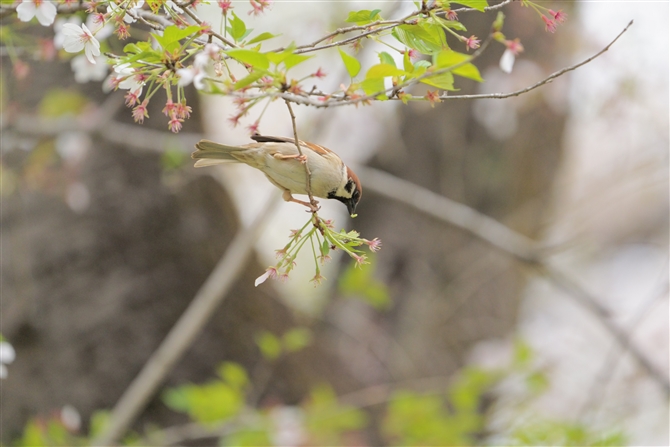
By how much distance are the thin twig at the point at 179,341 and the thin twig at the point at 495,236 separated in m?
0.79

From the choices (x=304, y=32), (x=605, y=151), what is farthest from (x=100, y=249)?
(x=605, y=151)

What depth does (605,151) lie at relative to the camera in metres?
9.56

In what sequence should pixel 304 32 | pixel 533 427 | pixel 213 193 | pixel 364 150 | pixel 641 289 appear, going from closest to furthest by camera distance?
pixel 533 427
pixel 213 193
pixel 304 32
pixel 364 150
pixel 641 289

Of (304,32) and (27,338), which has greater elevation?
(304,32)

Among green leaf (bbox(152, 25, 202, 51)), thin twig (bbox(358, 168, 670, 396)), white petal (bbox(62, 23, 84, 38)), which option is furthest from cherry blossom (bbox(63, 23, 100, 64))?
thin twig (bbox(358, 168, 670, 396))

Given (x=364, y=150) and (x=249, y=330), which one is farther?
(x=364, y=150)

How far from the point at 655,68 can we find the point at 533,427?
272 centimetres

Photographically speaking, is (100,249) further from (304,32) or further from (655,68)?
→ (655,68)

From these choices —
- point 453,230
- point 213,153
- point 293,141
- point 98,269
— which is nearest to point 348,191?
point 293,141

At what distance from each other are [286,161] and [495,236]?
8.36 feet

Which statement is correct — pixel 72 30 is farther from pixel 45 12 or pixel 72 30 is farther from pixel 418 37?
pixel 418 37

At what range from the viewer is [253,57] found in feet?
3.18

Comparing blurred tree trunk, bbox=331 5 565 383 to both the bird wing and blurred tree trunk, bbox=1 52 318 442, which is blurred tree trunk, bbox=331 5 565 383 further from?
the bird wing

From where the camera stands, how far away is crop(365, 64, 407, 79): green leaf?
1019 mm
